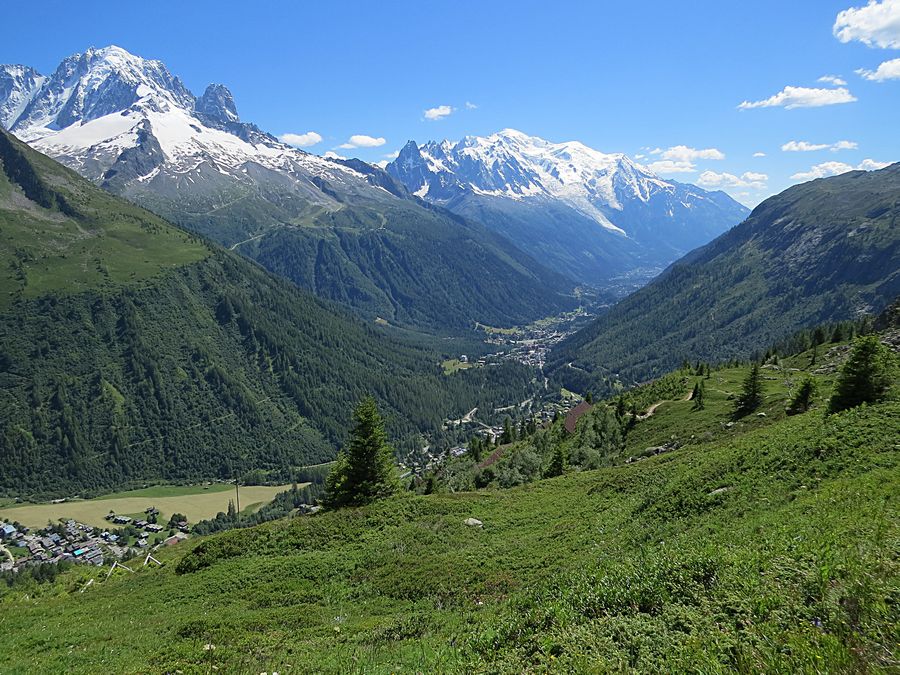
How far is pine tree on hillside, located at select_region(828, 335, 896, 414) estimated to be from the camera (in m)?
40.0

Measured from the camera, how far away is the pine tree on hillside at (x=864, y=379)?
39969mm

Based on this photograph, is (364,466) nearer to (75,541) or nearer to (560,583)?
(560,583)

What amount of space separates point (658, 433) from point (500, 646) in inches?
2380

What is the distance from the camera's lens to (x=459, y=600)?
2292cm

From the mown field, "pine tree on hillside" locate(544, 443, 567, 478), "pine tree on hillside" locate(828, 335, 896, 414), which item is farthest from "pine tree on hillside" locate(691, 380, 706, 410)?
the mown field

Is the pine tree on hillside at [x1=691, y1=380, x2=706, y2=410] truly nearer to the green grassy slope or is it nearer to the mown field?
the green grassy slope

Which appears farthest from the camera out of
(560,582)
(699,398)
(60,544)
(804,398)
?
(60,544)

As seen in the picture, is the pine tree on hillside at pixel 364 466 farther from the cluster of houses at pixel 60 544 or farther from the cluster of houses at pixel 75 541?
the cluster of houses at pixel 60 544

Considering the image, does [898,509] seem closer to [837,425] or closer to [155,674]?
[837,425]

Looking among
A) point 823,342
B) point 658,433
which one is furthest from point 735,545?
point 823,342

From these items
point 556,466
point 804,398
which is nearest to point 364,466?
point 556,466

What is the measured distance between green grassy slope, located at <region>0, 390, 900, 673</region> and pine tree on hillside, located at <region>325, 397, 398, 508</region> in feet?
23.0

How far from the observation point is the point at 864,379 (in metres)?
40.6

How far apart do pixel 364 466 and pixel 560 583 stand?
99.9 ft
